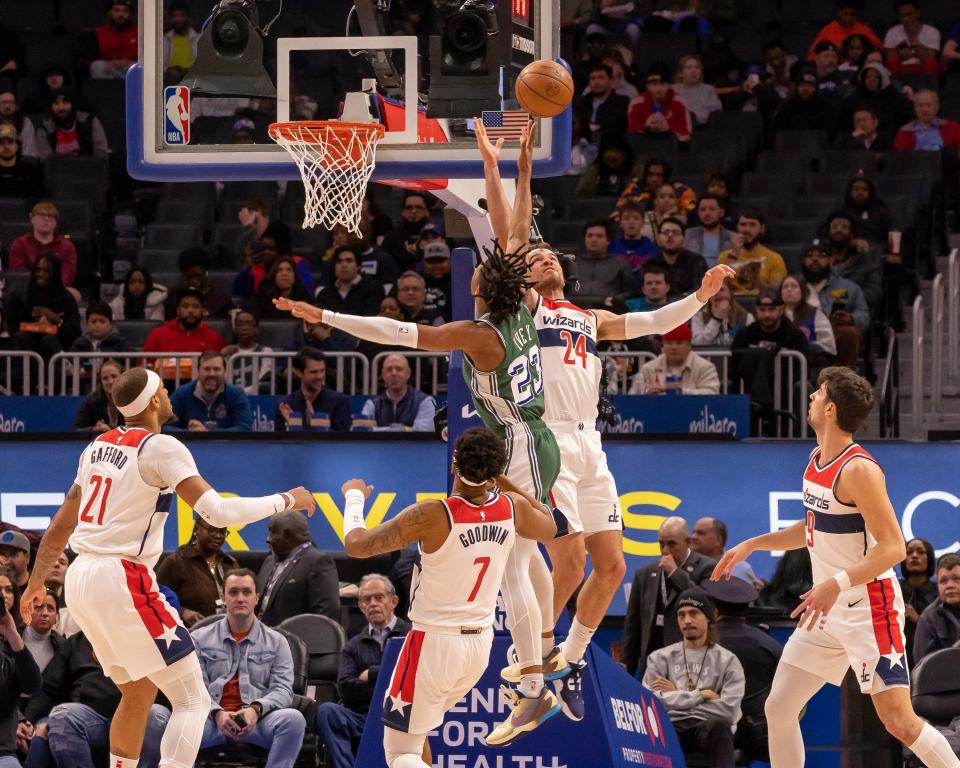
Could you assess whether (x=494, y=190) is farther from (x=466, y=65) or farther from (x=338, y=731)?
(x=338, y=731)

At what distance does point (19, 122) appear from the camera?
20.9 m

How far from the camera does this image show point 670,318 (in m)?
10.7

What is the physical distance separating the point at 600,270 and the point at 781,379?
2730 millimetres

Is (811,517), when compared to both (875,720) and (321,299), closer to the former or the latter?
(875,720)

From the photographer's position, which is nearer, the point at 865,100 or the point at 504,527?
the point at 504,527

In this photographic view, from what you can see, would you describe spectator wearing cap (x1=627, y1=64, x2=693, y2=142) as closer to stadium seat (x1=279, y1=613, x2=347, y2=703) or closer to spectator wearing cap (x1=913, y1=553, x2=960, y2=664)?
spectator wearing cap (x1=913, y1=553, x2=960, y2=664)

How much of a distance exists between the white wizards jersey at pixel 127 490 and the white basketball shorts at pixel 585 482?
2.02 meters

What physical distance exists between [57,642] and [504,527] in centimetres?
427

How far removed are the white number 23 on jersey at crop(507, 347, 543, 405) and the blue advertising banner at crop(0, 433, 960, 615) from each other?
16.0ft

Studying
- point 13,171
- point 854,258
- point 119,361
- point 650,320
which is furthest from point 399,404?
point 13,171

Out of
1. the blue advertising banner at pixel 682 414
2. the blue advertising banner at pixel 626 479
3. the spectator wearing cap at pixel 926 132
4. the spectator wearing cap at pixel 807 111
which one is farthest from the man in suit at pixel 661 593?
the spectator wearing cap at pixel 807 111

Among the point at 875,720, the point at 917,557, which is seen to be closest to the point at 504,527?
the point at 875,720

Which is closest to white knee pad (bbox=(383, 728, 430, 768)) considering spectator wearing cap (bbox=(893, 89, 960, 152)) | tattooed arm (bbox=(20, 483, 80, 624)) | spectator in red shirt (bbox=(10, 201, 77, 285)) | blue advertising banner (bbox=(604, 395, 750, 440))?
tattooed arm (bbox=(20, 483, 80, 624))

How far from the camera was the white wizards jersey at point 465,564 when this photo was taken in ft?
30.9
